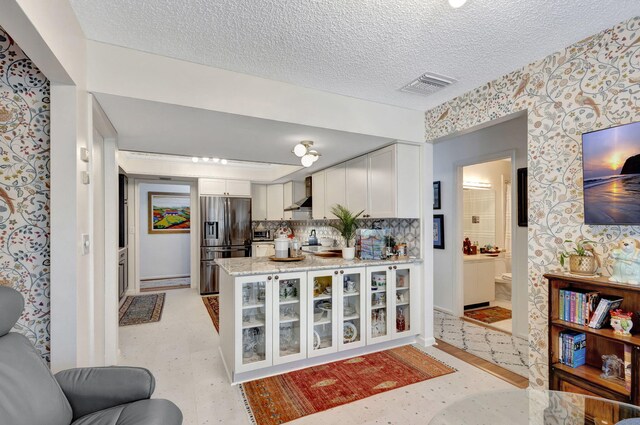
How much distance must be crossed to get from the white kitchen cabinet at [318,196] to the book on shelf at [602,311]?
131 inches

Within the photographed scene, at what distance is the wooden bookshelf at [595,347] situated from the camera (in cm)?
161

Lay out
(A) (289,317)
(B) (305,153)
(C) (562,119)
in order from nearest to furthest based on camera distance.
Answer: (C) (562,119) → (A) (289,317) → (B) (305,153)

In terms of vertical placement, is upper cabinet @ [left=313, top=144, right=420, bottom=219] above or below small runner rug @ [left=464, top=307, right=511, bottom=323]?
above

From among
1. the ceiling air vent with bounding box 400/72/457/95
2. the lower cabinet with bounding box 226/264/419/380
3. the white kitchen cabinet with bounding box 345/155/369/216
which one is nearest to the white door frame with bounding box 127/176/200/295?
the white kitchen cabinet with bounding box 345/155/369/216

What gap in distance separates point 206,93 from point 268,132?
0.73m

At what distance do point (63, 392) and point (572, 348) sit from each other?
9.26 ft

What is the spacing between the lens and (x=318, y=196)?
5.01 m

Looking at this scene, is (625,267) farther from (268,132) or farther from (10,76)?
(10,76)

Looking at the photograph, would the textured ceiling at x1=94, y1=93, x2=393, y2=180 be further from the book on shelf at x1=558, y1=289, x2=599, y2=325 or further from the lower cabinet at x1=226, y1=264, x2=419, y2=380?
the book on shelf at x1=558, y1=289, x2=599, y2=325

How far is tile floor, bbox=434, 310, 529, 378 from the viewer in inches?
114

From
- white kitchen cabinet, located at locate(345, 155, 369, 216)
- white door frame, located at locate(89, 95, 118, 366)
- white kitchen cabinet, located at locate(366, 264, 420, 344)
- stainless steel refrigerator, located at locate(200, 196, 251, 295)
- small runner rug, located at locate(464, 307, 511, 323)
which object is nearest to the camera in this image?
white door frame, located at locate(89, 95, 118, 366)

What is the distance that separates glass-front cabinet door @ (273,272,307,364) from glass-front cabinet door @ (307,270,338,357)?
0.19 ft

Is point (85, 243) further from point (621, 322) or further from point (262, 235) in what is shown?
point (262, 235)

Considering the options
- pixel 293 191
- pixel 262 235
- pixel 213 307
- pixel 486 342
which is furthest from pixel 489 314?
pixel 262 235
